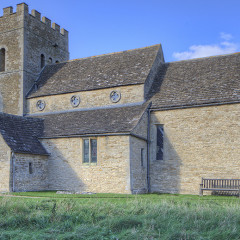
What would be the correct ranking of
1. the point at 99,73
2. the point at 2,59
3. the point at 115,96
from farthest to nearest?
the point at 2,59 < the point at 99,73 < the point at 115,96

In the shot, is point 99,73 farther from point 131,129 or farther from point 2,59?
point 2,59

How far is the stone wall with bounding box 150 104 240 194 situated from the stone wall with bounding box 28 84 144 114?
2.29 meters

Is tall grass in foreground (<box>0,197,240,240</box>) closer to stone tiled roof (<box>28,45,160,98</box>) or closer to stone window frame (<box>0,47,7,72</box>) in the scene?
stone tiled roof (<box>28,45,160,98</box>)

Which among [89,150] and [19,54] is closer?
[89,150]

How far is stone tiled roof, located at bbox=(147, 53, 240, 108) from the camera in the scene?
21219 mm

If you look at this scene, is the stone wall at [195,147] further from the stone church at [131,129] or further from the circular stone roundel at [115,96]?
the circular stone roundel at [115,96]

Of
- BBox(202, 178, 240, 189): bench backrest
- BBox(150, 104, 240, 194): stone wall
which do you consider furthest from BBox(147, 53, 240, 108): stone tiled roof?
BBox(202, 178, 240, 189): bench backrest

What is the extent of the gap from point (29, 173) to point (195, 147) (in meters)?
10.5

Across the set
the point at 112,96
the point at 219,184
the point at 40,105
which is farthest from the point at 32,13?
the point at 219,184

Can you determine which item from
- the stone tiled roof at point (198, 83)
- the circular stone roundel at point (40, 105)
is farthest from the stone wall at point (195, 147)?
the circular stone roundel at point (40, 105)

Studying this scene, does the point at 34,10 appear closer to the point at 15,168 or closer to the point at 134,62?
the point at 134,62

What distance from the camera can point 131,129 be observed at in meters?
20.2

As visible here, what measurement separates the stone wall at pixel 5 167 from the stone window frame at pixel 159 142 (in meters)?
9.34

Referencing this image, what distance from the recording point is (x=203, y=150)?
20953 millimetres
